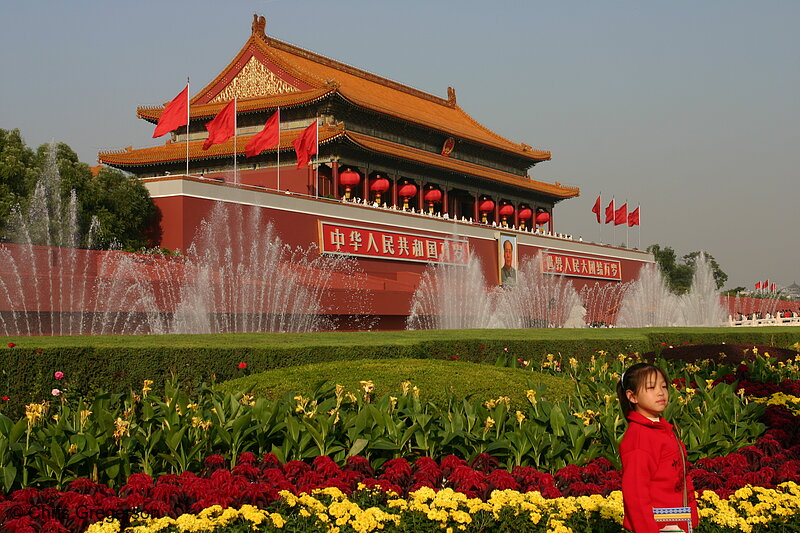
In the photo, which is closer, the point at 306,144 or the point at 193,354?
the point at 193,354

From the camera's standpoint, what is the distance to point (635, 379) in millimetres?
3383

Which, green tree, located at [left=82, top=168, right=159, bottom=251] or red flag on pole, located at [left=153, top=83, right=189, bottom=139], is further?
red flag on pole, located at [left=153, top=83, right=189, bottom=139]

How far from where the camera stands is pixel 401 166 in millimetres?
30625

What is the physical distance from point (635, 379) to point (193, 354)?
604 centimetres

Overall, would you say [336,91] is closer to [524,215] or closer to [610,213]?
[524,215]

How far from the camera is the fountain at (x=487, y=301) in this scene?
80.5 feet

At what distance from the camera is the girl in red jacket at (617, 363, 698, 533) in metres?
3.26

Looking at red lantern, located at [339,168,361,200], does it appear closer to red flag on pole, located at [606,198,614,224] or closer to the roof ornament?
the roof ornament

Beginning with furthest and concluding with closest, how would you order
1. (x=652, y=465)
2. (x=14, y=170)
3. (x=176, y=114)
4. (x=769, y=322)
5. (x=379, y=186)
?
(x=769, y=322), (x=379, y=186), (x=176, y=114), (x=14, y=170), (x=652, y=465)

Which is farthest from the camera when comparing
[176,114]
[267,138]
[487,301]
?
[487,301]

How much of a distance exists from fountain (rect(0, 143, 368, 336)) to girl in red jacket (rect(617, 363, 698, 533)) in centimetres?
1459

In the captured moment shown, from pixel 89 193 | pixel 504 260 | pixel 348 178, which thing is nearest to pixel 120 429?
pixel 89 193

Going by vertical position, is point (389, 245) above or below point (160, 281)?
above

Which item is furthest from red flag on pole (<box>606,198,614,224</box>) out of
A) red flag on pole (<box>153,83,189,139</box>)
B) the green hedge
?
the green hedge
